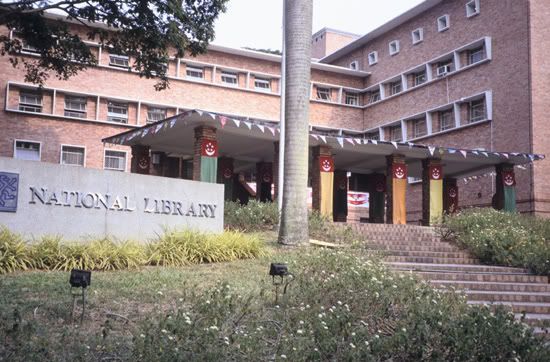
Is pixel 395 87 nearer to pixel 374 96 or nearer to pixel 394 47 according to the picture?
pixel 374 96

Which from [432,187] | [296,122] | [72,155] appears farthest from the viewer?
[72,155]

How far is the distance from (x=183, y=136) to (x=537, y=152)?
49.5 feet

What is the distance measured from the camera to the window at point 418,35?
3428 cm

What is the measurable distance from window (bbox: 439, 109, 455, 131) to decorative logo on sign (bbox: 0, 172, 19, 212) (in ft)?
82.7

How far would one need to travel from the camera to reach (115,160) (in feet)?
101

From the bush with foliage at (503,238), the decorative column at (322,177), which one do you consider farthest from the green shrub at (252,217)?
the bush with foliage at (503,238)

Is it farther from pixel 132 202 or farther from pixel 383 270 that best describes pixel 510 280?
pixel 132 202

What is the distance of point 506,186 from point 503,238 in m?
11.5

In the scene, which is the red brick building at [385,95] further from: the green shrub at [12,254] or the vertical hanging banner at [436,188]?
the green shrub at [12,254]

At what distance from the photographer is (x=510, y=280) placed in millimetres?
12383

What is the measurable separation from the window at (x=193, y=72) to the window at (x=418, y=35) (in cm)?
1227

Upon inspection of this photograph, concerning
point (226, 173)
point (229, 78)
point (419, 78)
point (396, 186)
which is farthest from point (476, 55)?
point (226, 173)

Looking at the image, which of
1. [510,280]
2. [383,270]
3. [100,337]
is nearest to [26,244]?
[100,337]

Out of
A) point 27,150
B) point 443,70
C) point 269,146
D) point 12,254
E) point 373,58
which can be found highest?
point 373,58
